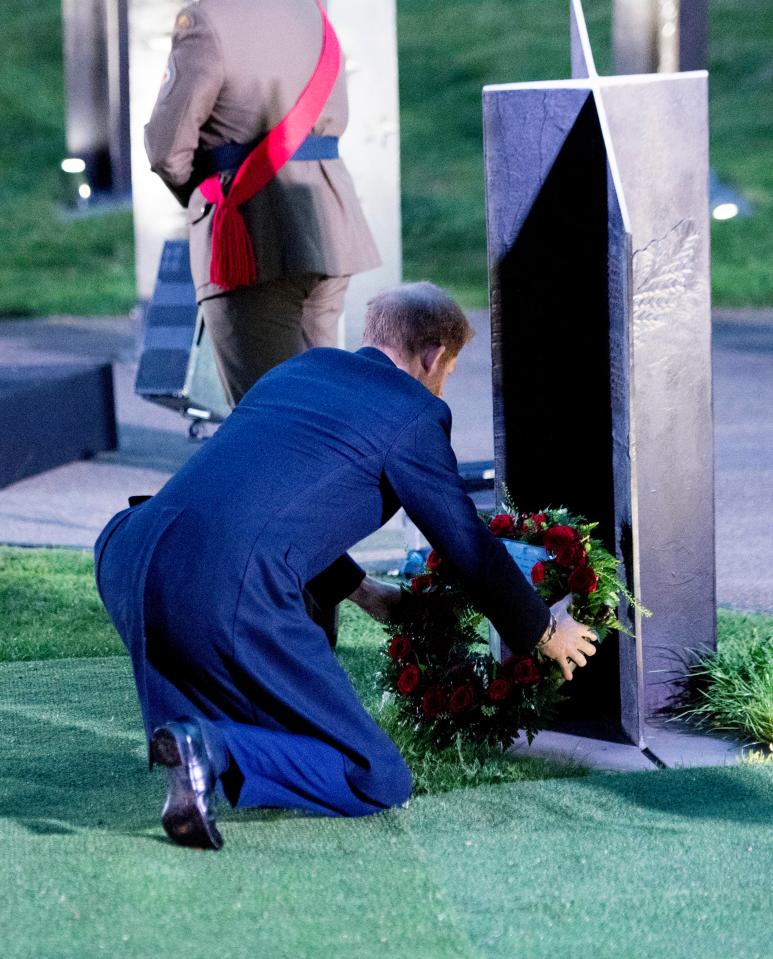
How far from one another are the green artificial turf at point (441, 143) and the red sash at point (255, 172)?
877 centimetres

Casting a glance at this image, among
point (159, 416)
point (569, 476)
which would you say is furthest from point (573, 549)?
point (159, 416)

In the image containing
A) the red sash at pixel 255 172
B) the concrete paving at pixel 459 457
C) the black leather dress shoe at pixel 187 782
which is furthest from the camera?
the concrete paving at pixel 459 457

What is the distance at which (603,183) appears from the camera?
399 centimetres

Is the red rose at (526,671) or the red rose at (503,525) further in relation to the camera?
the red rose at (503,525)

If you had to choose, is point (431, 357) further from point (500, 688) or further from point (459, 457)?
point (459, 457)

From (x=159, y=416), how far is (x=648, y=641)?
5624 mm

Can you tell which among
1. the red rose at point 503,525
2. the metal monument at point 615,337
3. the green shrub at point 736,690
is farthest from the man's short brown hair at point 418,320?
the green shrub at point 736,690

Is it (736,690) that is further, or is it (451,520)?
(736,690)

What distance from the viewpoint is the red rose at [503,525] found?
13.3ft

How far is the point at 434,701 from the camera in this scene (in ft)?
13.0

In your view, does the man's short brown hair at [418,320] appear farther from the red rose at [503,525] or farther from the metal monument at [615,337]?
the red rose at [503,525]

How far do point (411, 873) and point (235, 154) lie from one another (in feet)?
8.13

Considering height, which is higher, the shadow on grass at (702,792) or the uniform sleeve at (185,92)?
the uniform sleeve at (185,92)

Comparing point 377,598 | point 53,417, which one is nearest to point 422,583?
point 377,598
